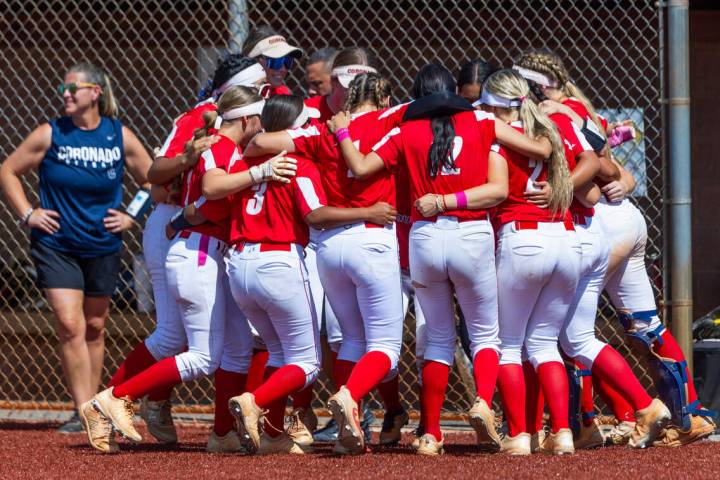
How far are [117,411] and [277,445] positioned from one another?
701 millimetres

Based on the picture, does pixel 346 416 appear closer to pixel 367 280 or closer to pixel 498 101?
pixel 367 280

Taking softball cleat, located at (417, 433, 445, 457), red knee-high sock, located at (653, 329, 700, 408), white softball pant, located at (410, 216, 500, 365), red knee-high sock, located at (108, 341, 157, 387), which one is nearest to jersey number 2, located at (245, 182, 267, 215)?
white softball pant, located at (410, 216, 500, 365)

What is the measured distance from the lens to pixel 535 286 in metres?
5.10

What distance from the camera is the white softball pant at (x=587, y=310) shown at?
536cm

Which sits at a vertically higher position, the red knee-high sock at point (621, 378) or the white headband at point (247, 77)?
the white headband at point (247, 77)

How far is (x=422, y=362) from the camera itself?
5410mm

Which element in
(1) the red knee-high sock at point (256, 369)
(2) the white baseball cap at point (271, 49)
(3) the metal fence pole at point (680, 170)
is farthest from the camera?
(2) the white baseball cap at point (271, 49)

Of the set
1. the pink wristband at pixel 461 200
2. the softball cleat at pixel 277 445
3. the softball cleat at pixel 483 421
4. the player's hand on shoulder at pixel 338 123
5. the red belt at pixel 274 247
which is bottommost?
the softball cleat at pixel 277 445

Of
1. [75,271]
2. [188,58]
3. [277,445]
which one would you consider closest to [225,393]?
[277,445]

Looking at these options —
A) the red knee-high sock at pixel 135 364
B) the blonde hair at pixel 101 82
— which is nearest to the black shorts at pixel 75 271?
the blonde hair at pixel 101 82

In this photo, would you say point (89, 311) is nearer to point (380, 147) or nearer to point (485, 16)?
point (380, 147)

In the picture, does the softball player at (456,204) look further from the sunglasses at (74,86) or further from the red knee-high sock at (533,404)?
the sunglasses at (74,86)

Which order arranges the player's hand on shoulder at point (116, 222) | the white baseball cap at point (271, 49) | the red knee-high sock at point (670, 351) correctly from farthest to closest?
the player's hand on shoulder at point (116, 222), the white baseball cap at point (271, 49), the red knee-high sock at point (670, 351)

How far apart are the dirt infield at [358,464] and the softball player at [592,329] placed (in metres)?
0.16
